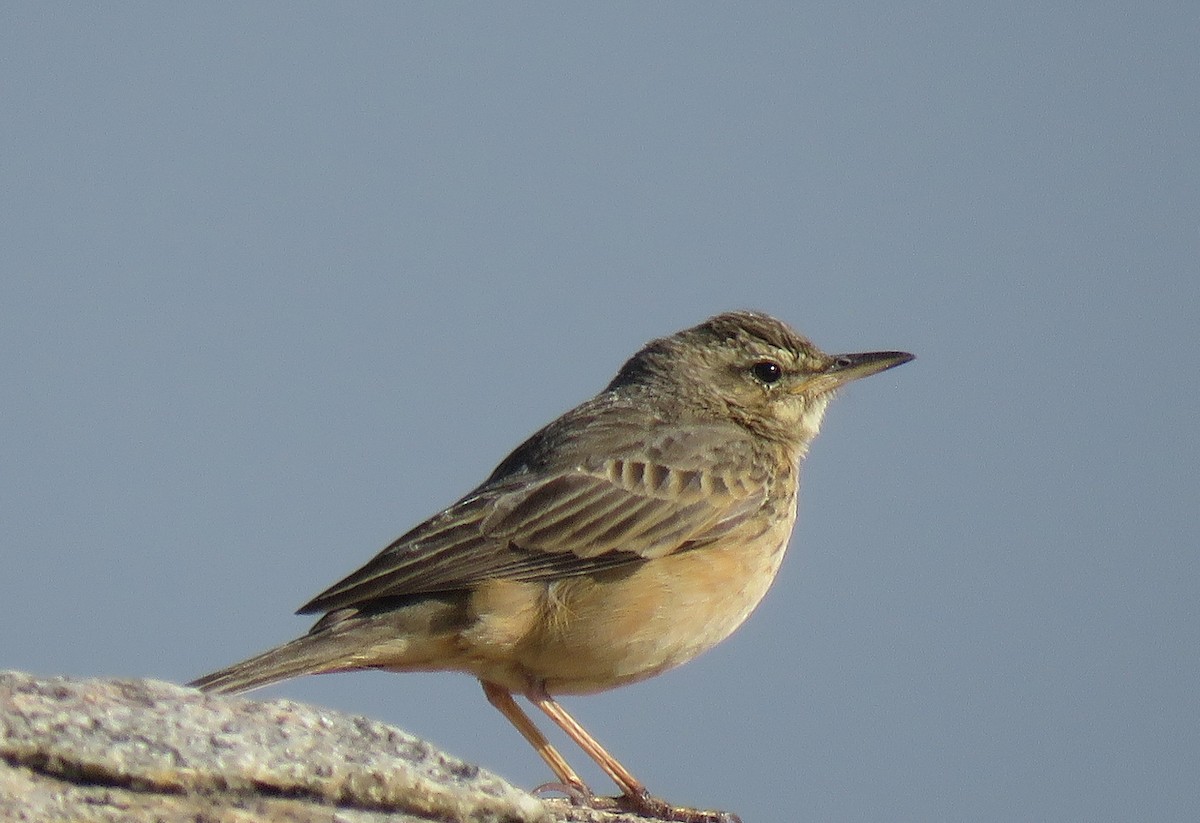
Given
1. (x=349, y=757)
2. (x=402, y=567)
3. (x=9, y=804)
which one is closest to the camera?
(x=9, y=804)

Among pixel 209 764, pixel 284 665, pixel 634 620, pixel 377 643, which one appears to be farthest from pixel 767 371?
pixel 209 764

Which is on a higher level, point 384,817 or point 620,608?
point 620,608

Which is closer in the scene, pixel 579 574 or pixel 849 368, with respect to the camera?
pixel 579 574

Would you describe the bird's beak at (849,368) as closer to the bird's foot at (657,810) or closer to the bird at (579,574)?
the bird at (579,574)

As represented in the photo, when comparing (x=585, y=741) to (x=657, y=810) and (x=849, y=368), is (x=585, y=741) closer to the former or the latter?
(x=657, y=810)

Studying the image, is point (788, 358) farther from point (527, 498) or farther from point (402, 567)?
point (402, 567)

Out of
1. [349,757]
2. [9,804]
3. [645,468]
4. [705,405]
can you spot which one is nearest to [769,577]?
[645,468]

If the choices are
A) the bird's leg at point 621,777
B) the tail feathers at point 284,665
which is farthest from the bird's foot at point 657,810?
the tail feathers at point 284,665
